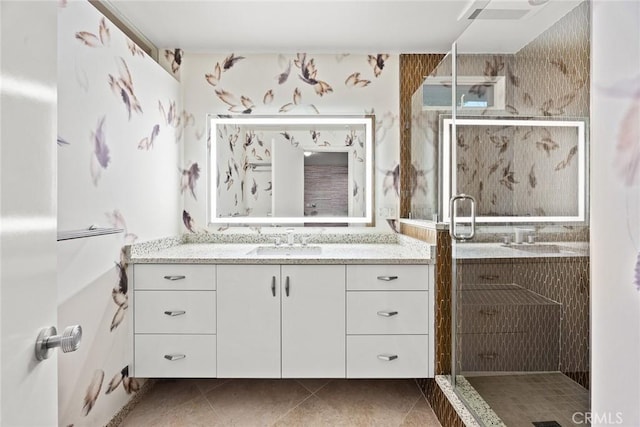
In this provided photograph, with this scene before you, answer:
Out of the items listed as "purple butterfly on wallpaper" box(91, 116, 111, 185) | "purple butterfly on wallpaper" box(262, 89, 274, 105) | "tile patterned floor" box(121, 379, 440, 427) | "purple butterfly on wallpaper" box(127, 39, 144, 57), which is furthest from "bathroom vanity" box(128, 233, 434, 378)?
"purple butterfly on wallpaper" box(262, 89, 274, 105)

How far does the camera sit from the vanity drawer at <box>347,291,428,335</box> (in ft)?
6.59

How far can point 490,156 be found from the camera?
5.20ft

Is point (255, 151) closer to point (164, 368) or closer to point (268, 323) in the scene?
point (268, 323)

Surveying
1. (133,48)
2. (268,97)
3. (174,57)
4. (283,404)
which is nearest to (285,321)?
(283,404)

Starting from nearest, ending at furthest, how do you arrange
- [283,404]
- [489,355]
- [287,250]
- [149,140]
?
[489,355]
[283,404]
[149,140]
[287,250]

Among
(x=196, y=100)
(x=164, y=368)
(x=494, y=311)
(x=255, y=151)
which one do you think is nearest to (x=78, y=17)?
(x=196, y=100)

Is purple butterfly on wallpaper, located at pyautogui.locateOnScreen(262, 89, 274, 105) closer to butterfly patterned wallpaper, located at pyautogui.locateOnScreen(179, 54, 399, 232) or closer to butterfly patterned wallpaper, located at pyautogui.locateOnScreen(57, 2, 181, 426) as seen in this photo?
butterfly patterned wallpaper, located at pyautogui.locateOnScreen(179, 54, 399, 232)

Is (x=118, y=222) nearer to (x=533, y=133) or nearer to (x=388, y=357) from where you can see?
(x=388, y=357)

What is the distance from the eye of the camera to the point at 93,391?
1.70 metres

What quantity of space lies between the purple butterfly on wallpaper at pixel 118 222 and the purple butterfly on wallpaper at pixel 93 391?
2.17 ft

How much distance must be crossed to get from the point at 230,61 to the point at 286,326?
75.3 inches

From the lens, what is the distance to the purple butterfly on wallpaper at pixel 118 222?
182 centimetres

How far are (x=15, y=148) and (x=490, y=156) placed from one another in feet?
5.20

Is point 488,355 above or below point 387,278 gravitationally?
below
